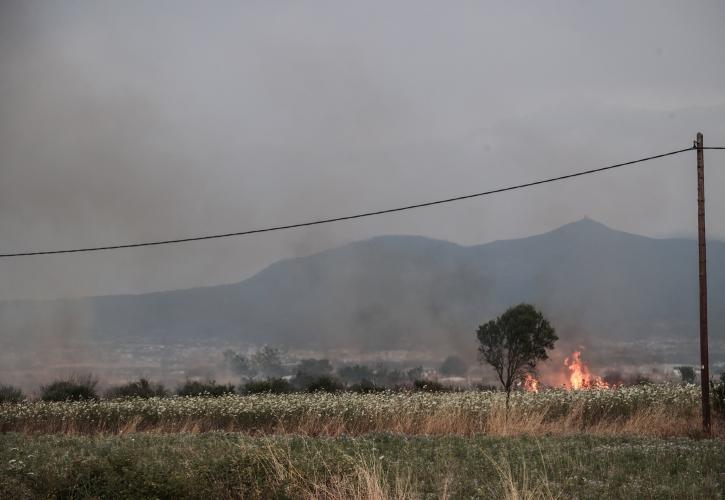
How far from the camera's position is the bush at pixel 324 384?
40.7m

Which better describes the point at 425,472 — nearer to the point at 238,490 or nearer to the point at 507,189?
the point at 238,490

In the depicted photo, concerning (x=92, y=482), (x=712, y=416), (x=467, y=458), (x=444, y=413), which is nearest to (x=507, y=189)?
(x=444, y=413)

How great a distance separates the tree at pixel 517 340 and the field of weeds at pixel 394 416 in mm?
11611

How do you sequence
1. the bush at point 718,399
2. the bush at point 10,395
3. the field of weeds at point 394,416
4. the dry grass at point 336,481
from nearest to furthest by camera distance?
the dry grass at point 336,481, the bush at point 718,399, the field of weeds at point 394,416, the bush at point 10,395

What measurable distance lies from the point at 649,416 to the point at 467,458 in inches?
397

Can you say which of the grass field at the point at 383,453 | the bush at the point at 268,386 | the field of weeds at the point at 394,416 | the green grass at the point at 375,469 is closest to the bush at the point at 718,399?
the field of weeds at the point at 394,416

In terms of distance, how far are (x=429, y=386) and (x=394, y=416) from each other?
47.5ft

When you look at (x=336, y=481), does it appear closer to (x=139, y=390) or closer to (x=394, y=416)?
(x=394, y=416)

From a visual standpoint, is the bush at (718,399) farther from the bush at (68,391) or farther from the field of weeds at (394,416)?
the bush at (68,391)

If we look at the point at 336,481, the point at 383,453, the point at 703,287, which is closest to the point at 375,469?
the point at 336,481

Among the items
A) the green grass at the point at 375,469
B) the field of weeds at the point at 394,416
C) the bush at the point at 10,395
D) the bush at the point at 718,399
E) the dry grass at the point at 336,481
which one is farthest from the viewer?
the bush at the point at 10,395

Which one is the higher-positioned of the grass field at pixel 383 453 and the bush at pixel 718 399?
the bush at pixel 718 399

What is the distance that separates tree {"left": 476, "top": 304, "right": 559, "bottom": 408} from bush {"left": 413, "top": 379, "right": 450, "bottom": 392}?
13.0ft

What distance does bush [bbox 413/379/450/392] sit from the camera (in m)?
40.0
